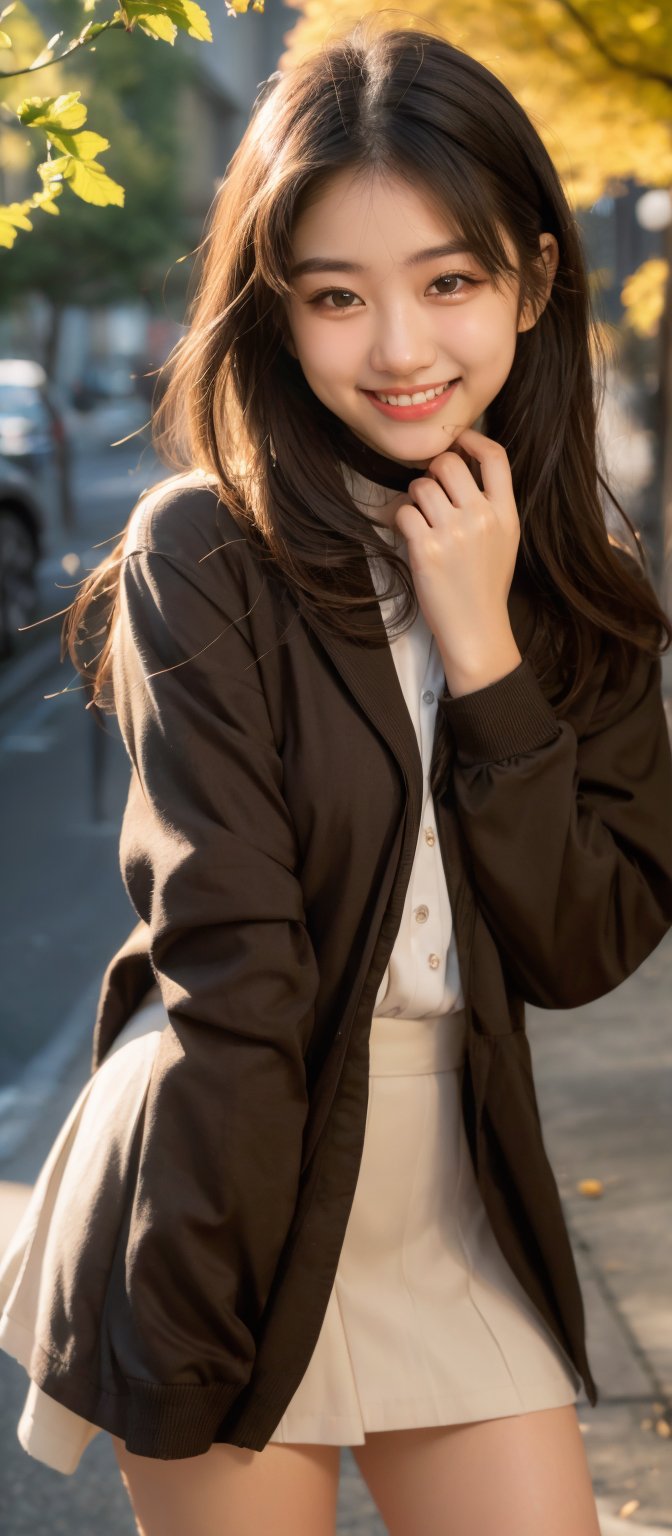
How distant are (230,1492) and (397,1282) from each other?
280mm

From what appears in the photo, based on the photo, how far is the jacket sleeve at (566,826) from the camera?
1.70 meters

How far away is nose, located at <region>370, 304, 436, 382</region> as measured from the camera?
170 cm

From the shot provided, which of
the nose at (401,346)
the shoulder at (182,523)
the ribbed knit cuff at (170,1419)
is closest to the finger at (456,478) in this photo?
the nose at (401,346)

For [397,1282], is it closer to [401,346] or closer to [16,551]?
[401,346]

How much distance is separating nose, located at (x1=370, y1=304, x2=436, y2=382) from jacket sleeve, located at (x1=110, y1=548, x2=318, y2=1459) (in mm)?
284

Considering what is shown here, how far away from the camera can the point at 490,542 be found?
5.85 feet

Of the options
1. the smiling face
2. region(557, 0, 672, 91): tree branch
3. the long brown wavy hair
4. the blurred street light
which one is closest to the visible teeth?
the smiling face

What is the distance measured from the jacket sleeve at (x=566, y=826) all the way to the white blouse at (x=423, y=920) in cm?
5

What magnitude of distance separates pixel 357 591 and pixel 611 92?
531 cm

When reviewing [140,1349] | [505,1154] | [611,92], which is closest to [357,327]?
[505,1154]

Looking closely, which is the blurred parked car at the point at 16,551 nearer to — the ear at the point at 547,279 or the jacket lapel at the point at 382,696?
the ear at the point at 547,279

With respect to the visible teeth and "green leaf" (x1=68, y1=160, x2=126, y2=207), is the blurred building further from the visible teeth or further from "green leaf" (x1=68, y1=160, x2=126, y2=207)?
the visible teeth

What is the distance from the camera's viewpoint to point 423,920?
1754mm

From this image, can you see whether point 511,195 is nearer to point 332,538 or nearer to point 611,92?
point 332,538
